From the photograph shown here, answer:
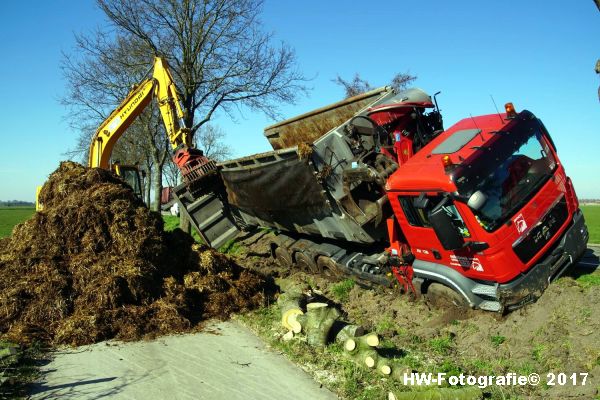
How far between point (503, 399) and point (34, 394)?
4841 millimetres

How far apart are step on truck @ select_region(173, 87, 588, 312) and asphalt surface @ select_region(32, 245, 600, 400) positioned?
1551 millimetres

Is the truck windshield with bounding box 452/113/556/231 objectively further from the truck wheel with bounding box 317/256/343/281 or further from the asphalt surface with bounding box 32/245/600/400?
the truck wheel with bounding box 317/256/343/281

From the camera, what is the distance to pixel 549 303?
6047 millimetres

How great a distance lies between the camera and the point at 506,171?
21.0 feet

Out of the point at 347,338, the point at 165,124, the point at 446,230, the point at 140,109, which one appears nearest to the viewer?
the point at 446,230

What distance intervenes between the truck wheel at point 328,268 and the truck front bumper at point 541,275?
12.6ft

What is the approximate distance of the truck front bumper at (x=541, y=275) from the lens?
6.22m

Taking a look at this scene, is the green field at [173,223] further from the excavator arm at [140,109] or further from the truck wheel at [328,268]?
the truck wheel at [328,268]

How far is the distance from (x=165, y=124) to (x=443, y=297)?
8543 mm

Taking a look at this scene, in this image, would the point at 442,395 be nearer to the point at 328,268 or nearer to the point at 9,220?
the point at 328,268

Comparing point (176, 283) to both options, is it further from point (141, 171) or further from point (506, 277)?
point (141, 171)

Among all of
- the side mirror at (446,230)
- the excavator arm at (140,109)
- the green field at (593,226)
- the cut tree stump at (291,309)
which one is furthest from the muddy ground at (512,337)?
the green field at (593,226)

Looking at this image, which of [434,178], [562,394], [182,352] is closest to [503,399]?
[562,394]

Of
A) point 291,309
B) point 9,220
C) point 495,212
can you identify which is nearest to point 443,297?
point 495,212
